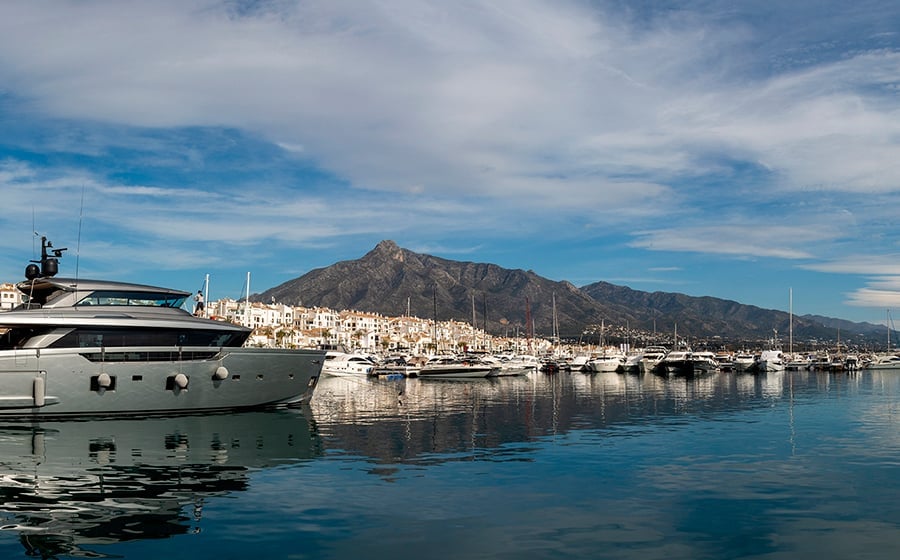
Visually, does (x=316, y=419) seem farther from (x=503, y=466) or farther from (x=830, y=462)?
(x=830, y=462)

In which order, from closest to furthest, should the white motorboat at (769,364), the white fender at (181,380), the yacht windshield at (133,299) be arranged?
the white fender at (181,380)
the yacht windshield at (133,299)
the white motorboat at (769,364)

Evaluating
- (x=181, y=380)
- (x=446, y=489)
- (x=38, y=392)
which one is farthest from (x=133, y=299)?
(x=446, y=489)

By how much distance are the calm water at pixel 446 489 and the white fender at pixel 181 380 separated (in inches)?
70.4

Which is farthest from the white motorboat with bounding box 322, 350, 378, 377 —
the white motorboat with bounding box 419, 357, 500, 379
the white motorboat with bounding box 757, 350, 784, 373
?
the white motorboat with bounding box 757, 350, 784, 373

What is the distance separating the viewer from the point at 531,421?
1443 inches

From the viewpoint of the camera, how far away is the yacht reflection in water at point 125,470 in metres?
14.9

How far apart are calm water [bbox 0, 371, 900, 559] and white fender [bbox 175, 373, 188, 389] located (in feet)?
5.87

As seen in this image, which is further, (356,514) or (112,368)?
(112,368)

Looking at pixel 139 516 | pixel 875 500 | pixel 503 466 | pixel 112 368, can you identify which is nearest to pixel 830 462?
pixel 875 500

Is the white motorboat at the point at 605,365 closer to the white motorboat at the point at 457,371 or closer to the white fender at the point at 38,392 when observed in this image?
the white motorboat at the point at 457,371

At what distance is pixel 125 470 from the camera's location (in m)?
21.4

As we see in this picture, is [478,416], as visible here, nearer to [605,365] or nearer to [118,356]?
[118,356]

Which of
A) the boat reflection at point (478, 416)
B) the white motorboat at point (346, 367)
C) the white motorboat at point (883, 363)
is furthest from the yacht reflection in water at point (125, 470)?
the white motorboat at point (883, 363)

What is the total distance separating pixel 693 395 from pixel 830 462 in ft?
118
